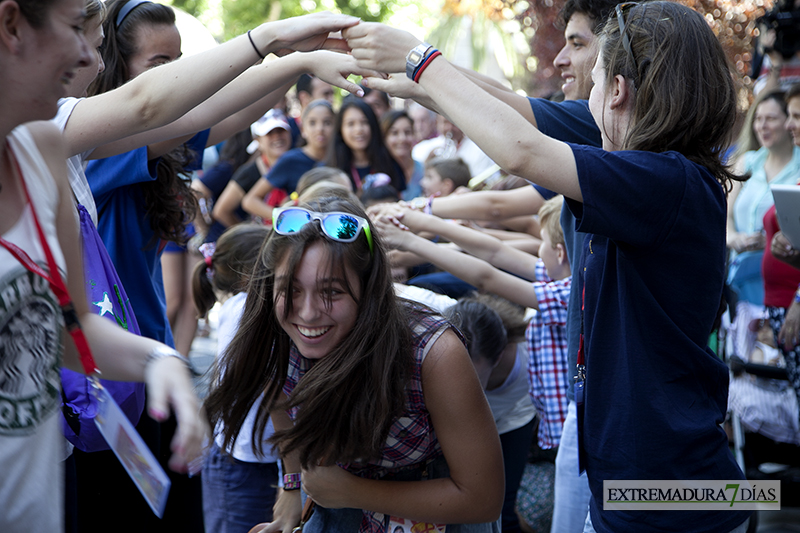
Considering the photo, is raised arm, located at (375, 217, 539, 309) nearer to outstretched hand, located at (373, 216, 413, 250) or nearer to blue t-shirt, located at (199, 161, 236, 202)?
outstretched hand, located at (373, 216, 413, 250)

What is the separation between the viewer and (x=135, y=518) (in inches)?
97.5


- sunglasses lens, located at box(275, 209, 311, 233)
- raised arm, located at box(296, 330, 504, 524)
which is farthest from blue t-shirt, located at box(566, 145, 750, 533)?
sunglasses lens, located at box(275, 209, 311, 233)

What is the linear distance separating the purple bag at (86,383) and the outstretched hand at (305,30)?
788 millimetres

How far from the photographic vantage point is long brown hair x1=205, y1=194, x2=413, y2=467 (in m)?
1.97

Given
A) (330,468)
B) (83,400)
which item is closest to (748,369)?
(330,468)

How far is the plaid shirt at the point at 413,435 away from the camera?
6.60 feet

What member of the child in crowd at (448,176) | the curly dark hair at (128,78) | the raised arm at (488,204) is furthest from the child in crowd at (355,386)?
the child in crowd at (448,176)

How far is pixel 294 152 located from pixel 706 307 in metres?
4.88

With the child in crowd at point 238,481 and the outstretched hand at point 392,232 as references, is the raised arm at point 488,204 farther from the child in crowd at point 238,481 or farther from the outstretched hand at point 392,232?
the child in crowd at point 238,481

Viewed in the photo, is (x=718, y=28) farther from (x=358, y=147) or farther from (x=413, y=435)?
(x=413, y=435)

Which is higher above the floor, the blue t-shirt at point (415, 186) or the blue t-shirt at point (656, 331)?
the blue t-shirt at point (656, 331)

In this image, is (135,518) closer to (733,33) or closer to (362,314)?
(362,314)

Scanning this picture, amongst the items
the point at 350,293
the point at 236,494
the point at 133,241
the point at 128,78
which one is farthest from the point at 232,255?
the point at 350,293

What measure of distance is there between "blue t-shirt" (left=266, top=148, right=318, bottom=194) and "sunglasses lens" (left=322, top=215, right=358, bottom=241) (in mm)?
4101
